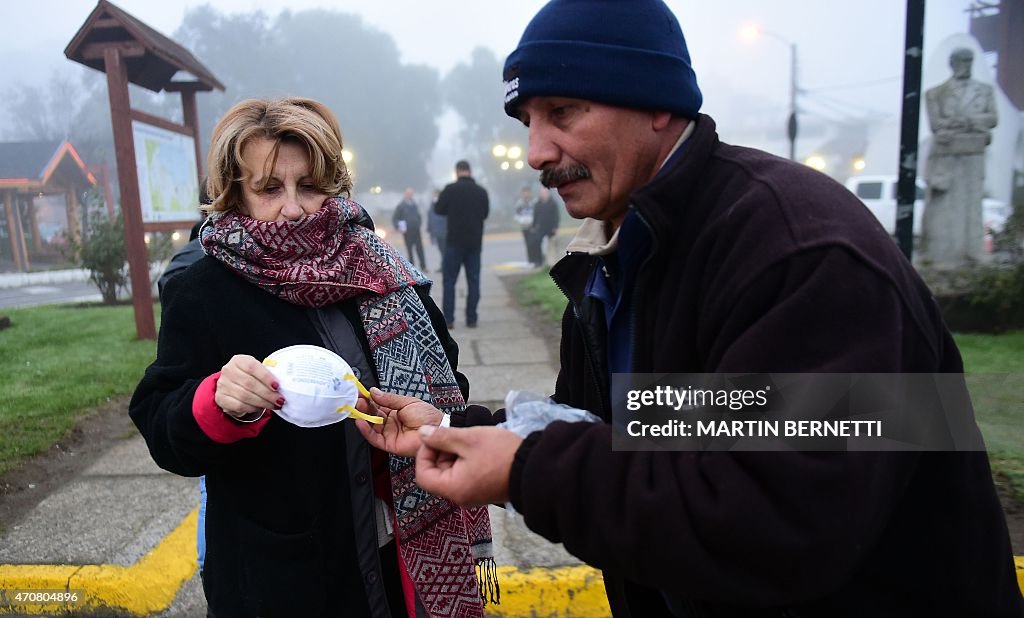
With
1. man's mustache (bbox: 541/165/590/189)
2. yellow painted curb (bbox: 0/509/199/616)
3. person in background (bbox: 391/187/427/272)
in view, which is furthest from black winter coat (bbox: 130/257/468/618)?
person in background (bbox: 391/187/427/272)

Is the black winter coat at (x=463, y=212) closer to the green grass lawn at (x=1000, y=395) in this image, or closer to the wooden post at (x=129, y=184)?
the wooden post at (x=129, y=184)

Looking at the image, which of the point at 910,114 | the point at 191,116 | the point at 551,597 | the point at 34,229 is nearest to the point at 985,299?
the point at 910,114

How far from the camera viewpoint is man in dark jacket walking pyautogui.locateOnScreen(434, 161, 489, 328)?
8.85 meters

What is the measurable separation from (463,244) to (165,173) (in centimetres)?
361

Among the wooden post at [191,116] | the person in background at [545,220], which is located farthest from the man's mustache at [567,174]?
the person in background at [545,220]

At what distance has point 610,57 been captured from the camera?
4.11ft

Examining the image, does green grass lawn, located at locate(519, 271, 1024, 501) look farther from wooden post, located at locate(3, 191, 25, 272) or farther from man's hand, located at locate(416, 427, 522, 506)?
wooden post, located at locate(3, 191, 25, 272)

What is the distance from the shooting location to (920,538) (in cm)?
111

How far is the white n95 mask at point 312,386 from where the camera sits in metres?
1.49

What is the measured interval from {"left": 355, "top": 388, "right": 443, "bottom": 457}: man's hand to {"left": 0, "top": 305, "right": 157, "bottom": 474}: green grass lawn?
3515 millimetres

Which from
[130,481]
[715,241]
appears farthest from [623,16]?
[130,481]

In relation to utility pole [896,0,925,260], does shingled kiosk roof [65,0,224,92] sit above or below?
above

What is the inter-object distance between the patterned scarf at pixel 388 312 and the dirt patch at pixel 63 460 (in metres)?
2.84

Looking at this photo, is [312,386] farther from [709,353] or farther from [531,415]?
[709,353]
